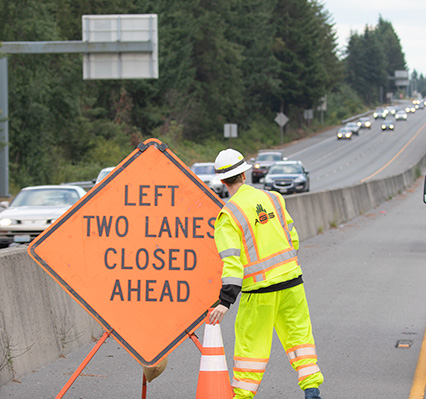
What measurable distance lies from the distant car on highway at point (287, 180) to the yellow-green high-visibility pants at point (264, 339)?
31.9 meters

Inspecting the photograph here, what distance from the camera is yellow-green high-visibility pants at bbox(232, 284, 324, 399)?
221 inches

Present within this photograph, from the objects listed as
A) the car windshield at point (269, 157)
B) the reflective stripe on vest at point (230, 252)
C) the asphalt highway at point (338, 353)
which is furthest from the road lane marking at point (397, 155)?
the reflective stripe on vest at point (230, 252)

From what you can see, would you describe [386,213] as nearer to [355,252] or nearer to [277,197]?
[355,252]

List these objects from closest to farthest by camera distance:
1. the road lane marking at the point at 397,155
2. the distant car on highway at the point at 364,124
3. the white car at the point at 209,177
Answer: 1. the white car at the point at 209,177
2. the road lane marking at the point at 397,155
3. the distant car on highway at the point at 364,124

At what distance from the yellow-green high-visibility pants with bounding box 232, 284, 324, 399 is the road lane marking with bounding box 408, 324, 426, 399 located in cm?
140

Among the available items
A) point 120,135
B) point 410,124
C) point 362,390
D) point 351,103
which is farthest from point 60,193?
point 351,103

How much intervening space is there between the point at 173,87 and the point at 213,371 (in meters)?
65.7

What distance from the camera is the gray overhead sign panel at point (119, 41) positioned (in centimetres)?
3142

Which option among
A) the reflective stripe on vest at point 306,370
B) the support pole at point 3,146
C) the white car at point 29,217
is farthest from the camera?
the support pole at point 3,146

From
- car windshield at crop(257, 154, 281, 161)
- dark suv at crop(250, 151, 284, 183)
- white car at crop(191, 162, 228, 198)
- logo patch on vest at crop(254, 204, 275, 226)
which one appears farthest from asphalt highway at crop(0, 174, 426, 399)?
car windshield at crop(257, 154, 281, 161)

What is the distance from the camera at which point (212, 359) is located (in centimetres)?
585

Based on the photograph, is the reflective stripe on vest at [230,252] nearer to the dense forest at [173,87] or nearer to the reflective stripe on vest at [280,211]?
the reflective stripe on vest at [280,211]

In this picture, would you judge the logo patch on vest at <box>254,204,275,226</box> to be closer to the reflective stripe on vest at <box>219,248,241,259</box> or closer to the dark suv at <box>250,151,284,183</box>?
the reflective stripe on vest at <box>219,248,241,259</box>

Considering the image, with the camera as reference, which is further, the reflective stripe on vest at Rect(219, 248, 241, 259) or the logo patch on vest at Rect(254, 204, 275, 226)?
the logo patch on vest at Rect(254, 204, 275, 226)
